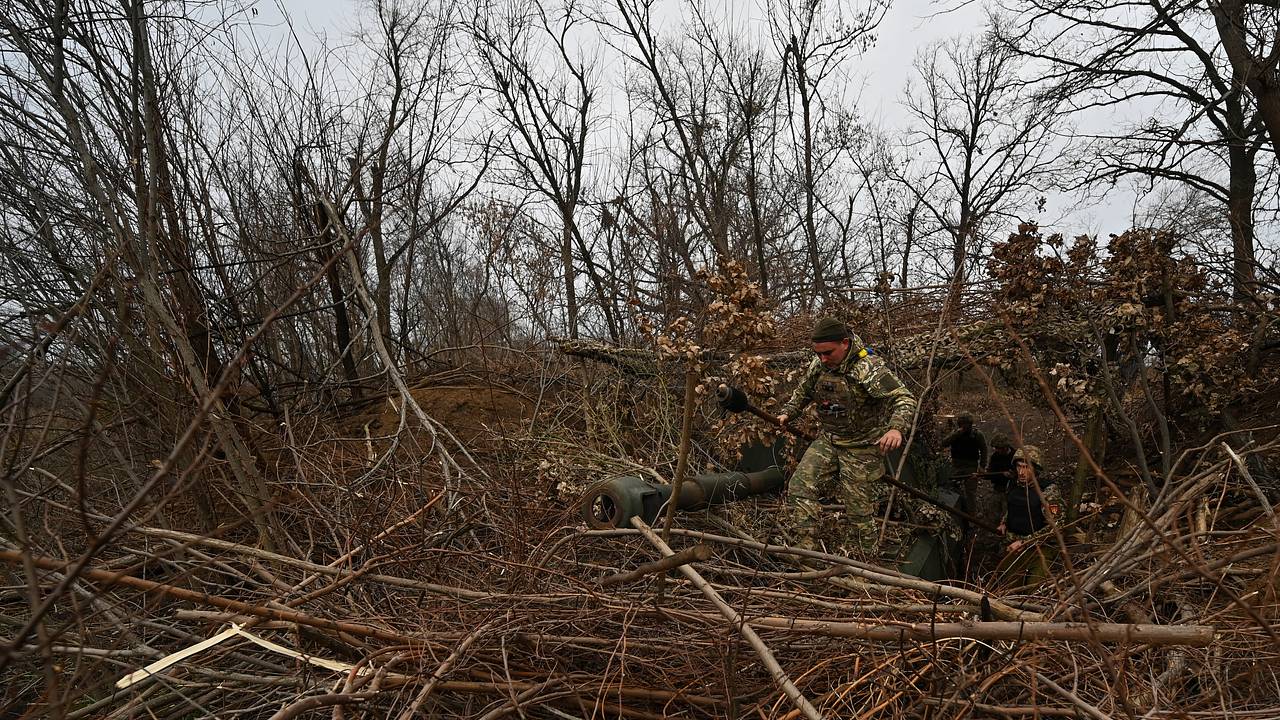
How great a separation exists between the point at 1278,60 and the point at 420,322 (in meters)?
13.5

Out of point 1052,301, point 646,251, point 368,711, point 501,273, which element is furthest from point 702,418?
point 646,251

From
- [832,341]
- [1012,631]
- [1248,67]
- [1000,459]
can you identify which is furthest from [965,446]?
[1248,67]

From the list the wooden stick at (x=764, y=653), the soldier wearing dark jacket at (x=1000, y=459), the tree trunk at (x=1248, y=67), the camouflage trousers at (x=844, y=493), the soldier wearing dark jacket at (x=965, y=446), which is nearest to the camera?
the wooden stick at (x=764, y=653)

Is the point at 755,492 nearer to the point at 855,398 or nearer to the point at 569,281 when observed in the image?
the point at 855,398

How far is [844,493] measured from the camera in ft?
17.6

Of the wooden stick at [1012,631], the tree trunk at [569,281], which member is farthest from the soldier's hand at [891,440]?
the tree trunk at [569,281]

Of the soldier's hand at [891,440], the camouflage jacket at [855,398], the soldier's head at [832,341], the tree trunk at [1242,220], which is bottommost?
the soldier's hand at [891,440]

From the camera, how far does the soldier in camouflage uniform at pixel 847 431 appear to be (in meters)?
5.23

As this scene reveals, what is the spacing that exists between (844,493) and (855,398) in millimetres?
717

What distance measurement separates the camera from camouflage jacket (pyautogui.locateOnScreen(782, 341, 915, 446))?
16.9 ft

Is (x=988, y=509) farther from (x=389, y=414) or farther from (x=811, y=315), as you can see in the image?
(x=389, y=414)

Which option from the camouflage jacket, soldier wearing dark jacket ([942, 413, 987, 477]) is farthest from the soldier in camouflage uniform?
soldier wearing dark jacket ([942, 413, 987, 477])

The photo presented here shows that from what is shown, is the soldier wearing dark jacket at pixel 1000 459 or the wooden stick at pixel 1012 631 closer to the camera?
the wooden stick at pixel 1012 631

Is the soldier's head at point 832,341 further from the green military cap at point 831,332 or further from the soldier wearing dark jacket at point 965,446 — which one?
the soldier wearing dark jacket at point 965,446
